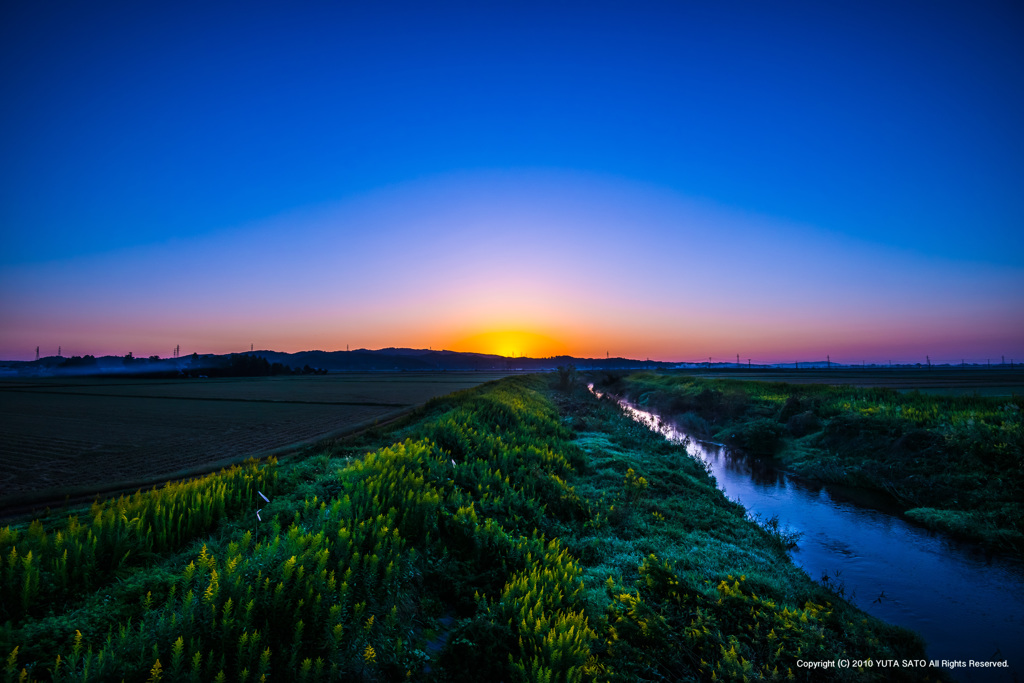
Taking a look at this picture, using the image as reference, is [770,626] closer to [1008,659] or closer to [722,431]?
[1008,659]

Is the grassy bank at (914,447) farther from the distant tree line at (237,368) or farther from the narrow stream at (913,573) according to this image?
the distant tree line at (237,368)

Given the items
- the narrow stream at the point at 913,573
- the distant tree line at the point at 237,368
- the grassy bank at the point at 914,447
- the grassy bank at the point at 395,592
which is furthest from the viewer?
the distant tree line at the point at 237,368

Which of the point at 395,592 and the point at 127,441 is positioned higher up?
the point at 395,592

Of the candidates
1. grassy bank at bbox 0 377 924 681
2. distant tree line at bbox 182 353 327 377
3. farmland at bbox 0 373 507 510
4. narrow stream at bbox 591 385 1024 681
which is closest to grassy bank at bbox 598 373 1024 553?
narrow stream at bbox 591 385 1024 681

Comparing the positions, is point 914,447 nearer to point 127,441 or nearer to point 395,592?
point 395,592

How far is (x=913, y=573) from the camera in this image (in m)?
8.26

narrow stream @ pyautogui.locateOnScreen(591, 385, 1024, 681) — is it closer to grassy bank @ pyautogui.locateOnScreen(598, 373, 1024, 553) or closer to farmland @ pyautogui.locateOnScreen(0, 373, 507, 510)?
grassy bank @ pyautogui.locateOnScreen(598, 373, 1024, 553)

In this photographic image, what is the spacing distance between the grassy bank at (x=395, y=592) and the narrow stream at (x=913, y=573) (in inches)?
44.6

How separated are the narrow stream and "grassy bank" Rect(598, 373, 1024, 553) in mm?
1237

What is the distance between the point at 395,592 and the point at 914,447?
17858mm

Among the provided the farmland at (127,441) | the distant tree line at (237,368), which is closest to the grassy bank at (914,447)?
the farmland at (127,441)

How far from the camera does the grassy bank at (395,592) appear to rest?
11.5 ft

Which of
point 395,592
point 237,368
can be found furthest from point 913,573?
point 237,368

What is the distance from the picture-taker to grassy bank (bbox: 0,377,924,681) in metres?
3.52
